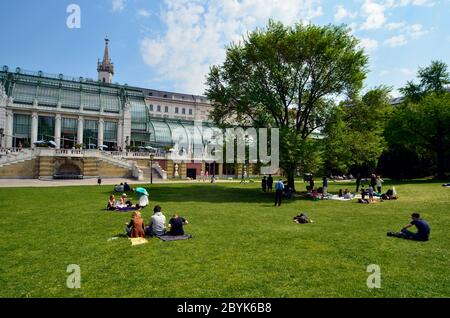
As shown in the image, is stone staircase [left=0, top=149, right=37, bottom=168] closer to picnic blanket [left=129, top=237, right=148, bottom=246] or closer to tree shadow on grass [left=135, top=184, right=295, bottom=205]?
tree shadow on grass [left=135, top=184, right=295, bottom=205]

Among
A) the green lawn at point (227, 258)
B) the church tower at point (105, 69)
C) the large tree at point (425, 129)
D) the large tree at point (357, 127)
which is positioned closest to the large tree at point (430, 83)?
the large tree at point (425, 129)

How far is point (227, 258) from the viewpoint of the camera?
943 centimetres

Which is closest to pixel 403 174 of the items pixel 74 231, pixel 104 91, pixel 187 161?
pixel 187 161

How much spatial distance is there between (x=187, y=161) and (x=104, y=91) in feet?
84.2

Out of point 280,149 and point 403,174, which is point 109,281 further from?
point 403,174

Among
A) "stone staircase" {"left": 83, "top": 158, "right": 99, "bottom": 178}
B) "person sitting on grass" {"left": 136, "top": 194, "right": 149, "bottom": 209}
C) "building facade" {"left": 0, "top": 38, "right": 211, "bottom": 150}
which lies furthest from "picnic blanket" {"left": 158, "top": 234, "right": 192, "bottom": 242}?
"building facade" {"left": 0, "top": 38, "right": 211, "bottom": 150}

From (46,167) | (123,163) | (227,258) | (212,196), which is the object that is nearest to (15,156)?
(46,167)

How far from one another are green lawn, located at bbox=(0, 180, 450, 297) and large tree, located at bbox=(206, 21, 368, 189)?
14.0 meters

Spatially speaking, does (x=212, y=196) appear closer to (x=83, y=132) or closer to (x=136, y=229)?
(x=136, y=229)

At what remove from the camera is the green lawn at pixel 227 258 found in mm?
7184

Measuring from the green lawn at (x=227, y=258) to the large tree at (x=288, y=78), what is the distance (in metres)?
14.0

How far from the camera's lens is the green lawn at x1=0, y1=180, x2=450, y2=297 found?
7184 mm

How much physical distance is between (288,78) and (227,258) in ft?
79.2

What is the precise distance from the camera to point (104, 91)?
68.8 m
